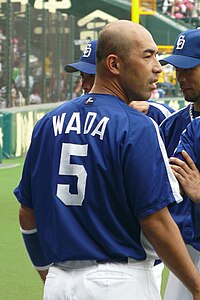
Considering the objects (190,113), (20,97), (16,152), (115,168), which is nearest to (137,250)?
(115,168)

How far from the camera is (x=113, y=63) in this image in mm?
3441

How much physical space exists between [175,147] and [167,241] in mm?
1396

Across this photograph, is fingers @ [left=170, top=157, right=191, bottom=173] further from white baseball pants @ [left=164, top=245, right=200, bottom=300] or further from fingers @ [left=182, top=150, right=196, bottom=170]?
Result: white baseball pants @ [left=164, top=245, right=200, bottom=300]

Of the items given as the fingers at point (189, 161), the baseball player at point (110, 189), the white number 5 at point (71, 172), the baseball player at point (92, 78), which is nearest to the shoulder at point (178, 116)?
the baseball player at point (92, 78)

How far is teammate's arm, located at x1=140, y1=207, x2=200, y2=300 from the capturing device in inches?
130

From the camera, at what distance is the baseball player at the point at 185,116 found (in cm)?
441

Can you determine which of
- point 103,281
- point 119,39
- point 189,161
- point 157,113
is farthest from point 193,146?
point 157,113

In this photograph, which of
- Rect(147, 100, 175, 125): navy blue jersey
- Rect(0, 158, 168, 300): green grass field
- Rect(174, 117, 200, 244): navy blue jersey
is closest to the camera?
Rect(174, 117, 200, 244): navy blue jersey

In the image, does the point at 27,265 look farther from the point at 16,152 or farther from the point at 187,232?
the point at 16,152

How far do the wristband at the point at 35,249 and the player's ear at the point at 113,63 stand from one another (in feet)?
2.45

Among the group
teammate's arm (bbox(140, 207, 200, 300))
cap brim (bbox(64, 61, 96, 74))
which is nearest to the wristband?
teammate's arm (bbox(140, 207, 200, 300))

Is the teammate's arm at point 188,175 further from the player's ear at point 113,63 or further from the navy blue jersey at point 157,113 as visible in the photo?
the navy blue jersey at point 157,113

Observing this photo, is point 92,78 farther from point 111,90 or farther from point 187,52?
point 111,90

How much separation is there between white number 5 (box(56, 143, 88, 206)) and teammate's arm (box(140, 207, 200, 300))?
0.26 m
